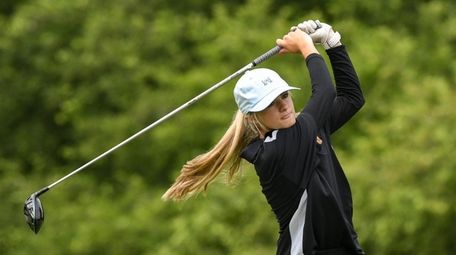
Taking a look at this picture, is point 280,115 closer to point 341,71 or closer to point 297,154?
point 297,154

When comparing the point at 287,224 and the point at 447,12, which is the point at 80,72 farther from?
the point at 287,224

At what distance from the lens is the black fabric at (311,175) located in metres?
5.53

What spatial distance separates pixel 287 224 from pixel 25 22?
1814 centimetres

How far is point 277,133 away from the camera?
558cm

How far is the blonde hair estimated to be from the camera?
5.71 m

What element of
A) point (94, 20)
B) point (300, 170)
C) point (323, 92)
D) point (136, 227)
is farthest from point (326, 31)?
point (94, 20)

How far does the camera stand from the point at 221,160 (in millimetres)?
5824

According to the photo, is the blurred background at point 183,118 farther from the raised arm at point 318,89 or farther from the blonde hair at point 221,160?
the raised arm at point 318,89

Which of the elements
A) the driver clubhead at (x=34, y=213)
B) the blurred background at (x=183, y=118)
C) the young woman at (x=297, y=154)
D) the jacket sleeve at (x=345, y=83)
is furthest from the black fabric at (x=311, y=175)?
the blurred background at (x=183, y=118)

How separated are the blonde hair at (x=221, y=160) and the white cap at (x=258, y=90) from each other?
0.09 meters

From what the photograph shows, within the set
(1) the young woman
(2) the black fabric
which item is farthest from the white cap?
(2) the black fabric

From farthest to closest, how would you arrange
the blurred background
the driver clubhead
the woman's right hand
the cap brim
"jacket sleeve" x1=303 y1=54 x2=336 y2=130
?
the blurred background
the driver clubhead
the woman's right hand
"jacket sleeve" x1=303 y1=54 x2=336 y2=130
the cap brim

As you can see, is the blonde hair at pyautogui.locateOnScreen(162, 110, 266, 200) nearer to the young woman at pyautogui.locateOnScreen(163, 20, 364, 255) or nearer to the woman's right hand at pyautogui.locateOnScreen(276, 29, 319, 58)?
the young woman at pyautogui.locateOnScreen(163, 20, 364, 255)

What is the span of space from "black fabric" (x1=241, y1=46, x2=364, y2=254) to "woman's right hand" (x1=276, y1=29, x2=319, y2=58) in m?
0.05
